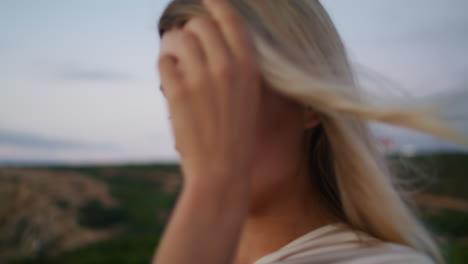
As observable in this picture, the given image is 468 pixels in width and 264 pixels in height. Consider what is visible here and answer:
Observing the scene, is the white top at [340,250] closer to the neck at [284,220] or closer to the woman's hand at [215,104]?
the neck at [284,220]

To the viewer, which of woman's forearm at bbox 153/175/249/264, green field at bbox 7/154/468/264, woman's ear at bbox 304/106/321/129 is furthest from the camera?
green field at bbox 7/154/468/264

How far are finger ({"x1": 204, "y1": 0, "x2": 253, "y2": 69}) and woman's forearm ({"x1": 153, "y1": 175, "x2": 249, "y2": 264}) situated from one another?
0.24 m

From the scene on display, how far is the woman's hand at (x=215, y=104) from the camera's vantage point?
96cm

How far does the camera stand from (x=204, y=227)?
94 centimetres

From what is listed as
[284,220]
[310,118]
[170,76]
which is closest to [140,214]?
[284,220]

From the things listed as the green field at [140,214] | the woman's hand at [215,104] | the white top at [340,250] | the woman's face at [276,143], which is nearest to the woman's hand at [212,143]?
the woman's hand at [215,104]

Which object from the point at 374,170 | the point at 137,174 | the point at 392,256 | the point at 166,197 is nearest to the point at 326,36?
the point at 374,170

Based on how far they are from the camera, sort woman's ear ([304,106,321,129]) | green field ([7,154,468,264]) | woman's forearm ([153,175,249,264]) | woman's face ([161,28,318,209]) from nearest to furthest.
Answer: woman's forearm ([153,175,249,264]) < woman's face ([161,28,318,209]) < woman's ear ([304,106,321,129]) < green field ([7,154,468,264])

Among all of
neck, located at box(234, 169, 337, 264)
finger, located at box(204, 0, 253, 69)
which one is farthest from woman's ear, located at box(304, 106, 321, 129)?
finger, located at box(204, 0, 253, 69)

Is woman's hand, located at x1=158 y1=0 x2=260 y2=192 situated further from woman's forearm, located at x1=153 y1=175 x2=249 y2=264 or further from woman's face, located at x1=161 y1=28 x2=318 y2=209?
woman's face, located at x1=161 y1=28 x2=318 y2=209

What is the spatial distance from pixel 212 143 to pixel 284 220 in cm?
99

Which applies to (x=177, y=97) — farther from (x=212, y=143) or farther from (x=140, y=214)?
(x=140, y=214)

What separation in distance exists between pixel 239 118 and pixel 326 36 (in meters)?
0.91

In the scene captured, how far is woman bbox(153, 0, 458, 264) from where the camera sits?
96cm
